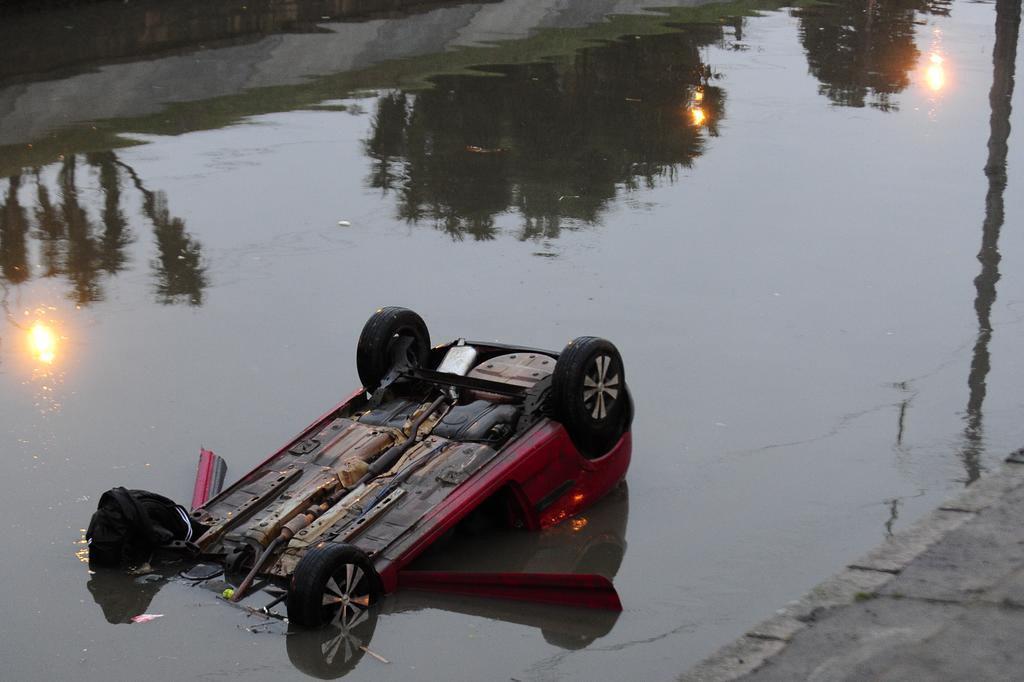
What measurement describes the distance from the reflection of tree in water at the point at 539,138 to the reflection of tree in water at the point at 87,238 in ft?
8.25

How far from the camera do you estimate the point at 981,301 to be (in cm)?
1261

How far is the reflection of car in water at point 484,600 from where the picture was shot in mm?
7215

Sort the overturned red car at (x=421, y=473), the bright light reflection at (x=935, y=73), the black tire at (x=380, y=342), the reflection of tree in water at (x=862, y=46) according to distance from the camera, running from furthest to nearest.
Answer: the bright light reflection at (x=935, y=73) < the reflection of tree in water at (x=862, y=46) < the black tire at (x=380, y=342) < the overturned red car at (x=421, y=473)

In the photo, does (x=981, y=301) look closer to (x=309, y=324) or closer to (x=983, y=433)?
(x=983, y=433)

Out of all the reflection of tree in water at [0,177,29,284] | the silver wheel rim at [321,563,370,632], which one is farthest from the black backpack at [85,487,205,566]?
the reflection of tree in water at [0,177,29,284]

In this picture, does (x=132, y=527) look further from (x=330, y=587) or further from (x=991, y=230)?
(x=991, y=230)

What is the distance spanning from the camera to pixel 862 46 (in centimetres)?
2528

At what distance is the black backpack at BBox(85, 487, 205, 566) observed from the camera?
7672 millimetres

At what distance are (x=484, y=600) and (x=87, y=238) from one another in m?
7.85

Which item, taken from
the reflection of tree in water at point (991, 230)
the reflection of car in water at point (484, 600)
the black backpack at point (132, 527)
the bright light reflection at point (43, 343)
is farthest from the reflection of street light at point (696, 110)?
the black backpack at point (132, 527)

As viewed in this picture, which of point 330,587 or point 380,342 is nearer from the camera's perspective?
point 330,587

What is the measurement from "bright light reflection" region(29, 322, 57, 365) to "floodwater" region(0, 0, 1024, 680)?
0.07 meters

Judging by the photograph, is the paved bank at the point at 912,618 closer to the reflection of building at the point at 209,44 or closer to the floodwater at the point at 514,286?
the floodwater at the point at 514,286

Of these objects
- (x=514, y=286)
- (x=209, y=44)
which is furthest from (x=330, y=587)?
(x=209, y=44)
